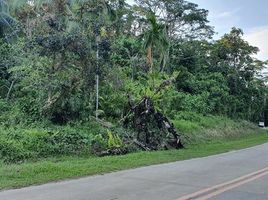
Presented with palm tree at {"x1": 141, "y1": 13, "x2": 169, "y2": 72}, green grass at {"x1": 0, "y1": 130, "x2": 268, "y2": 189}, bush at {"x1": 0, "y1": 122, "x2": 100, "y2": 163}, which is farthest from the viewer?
palm tree at {"x1": 141, "y1": 13, "x2": 169, "y2": 72}

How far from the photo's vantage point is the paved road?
7.96 m

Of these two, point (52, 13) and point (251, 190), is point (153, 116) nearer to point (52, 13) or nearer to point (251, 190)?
point (52, 13)

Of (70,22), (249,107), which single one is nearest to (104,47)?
(70,22)

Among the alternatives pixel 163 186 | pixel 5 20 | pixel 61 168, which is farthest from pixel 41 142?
pixel 5 20

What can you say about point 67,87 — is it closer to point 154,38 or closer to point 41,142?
point 41,142

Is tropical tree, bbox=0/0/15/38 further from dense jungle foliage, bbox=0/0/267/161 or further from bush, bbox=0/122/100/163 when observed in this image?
bush, bbox=0/122/100/163

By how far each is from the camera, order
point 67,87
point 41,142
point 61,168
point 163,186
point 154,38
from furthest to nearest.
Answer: point 154,38 < point 67,87 < point 41,142 < point 61,168 < point 163,186

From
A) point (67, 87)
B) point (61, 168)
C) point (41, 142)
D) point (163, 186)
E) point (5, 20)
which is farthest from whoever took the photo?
point (5, 20)

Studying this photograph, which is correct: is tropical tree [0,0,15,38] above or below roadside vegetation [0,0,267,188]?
above

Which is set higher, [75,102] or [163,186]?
[75,102]

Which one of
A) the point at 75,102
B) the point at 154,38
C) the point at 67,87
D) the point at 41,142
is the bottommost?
the point at 41,142

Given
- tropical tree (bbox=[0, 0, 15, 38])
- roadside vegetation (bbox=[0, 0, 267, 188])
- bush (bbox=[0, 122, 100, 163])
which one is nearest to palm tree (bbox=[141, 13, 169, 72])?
roadside vegetation (bbox=[0, 0, 267, 188])

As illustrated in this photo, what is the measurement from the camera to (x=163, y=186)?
30.1 feet

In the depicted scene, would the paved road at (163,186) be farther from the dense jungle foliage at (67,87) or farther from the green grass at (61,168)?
the dense jungle foliage at (67,87)
